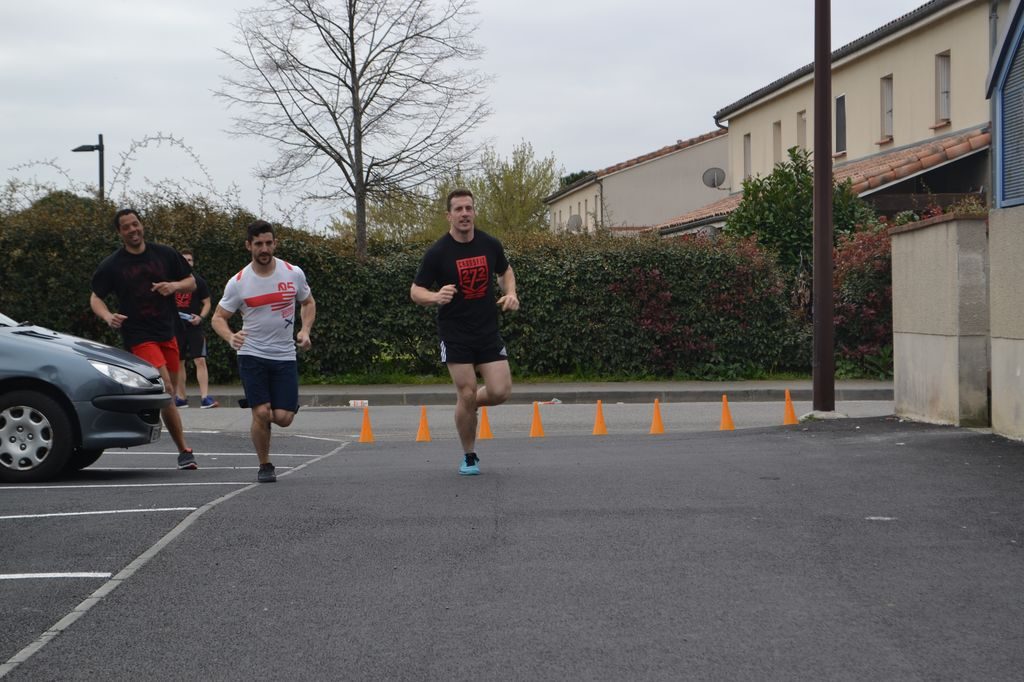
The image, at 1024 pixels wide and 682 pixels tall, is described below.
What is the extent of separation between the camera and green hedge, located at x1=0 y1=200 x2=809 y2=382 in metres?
22.3

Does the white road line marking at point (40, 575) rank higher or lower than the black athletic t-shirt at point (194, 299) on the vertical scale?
lower

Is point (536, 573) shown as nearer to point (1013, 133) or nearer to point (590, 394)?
point (1013, 133)

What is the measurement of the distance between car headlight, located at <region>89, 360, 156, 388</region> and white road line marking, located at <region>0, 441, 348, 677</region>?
1.94 m

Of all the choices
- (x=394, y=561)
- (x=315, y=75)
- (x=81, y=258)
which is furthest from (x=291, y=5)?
(x=394, y=561)

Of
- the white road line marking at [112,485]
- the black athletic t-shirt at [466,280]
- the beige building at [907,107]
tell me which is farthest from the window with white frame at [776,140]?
the white road line marking at [112,485]

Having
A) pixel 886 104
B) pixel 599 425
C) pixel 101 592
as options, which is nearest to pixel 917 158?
pixel 886 104

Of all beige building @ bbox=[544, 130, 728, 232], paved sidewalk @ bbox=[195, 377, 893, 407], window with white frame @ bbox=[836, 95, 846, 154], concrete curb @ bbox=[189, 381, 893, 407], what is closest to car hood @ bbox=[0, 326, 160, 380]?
paved sidewalk @ bbox=[195, 377, 893, 407]

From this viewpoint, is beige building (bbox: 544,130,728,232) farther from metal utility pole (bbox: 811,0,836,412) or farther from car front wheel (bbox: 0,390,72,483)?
car front wheel (bbox: 0,390,72,483)

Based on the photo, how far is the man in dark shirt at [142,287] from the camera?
10359mm

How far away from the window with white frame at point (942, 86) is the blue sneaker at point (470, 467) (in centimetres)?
2370

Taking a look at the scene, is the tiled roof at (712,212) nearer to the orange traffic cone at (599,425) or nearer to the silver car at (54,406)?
the orange traffic cone at (599,425)

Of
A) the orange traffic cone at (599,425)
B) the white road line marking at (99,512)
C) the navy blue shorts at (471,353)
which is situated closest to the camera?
the white road line marking at (99,512)

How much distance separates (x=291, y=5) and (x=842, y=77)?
15.4 metres

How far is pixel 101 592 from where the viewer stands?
18.2ft
